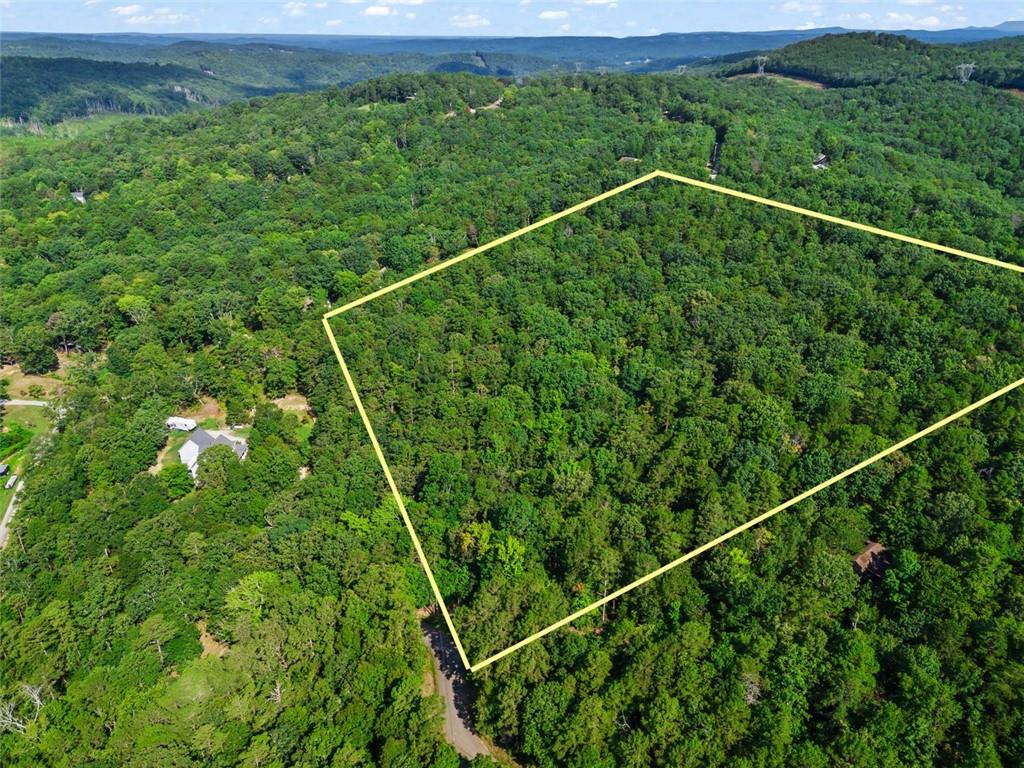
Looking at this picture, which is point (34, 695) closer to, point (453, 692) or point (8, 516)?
point (453, 692)

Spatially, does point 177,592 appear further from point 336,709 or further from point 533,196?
point 533,196

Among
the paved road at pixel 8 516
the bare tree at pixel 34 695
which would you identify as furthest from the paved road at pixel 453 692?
the paved road at pixel 8 516

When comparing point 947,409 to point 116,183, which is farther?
point 116,183

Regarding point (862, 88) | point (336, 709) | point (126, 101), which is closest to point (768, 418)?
point (336, 709)

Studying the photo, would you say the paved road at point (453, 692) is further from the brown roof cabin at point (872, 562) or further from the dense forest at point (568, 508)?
the brown roof cabin at point (872, 562)

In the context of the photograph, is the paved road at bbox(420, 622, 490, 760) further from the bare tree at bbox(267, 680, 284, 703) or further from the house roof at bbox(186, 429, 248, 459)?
the house roof at bbox(186, 429, 248, 459)

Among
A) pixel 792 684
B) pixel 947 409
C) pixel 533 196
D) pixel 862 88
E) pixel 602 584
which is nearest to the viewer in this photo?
pixel 947 409

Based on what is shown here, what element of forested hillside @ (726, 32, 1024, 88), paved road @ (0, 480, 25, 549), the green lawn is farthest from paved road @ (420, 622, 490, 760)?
forested hillside @ (726, 32, 1024, 88)
